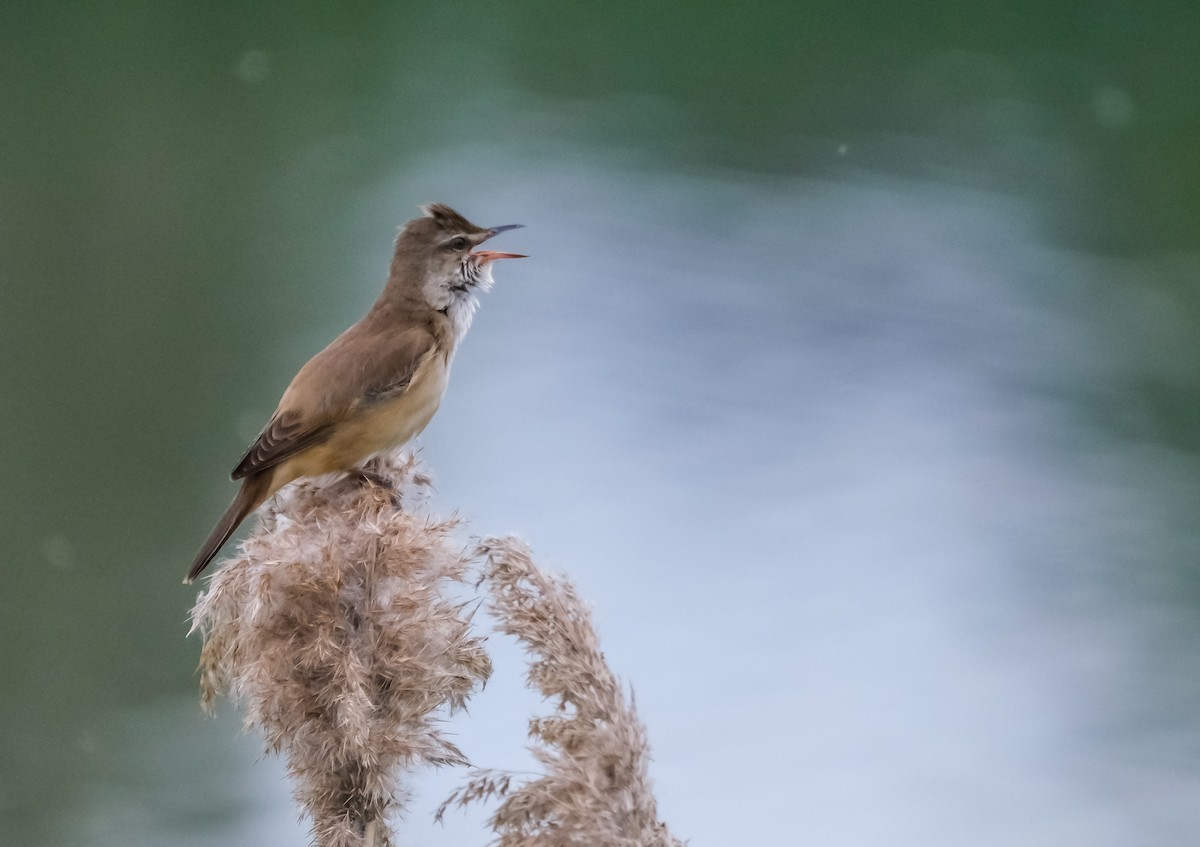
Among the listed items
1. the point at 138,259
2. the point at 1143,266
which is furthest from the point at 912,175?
the point at 138,259

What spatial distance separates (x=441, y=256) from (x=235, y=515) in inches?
36.3

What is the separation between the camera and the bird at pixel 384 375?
2.83 meters

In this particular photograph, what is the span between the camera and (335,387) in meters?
2.98

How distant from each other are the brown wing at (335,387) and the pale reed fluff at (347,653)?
0.84m

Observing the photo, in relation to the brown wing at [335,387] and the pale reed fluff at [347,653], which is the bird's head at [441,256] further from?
the pale reed fluff at [347,653]

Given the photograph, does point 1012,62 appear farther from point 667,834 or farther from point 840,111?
point 667,834

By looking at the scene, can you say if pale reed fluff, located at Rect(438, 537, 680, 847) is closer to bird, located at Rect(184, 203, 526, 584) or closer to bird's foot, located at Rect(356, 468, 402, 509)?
bird's foot, located at Rect(356, 468, 402, 509)

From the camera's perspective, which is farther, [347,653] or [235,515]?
[235,515]

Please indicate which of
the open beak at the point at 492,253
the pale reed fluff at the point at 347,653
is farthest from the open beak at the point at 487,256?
the pale reed fluff at the point at 347,653

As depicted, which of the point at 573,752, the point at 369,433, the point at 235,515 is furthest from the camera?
the point at 369,433

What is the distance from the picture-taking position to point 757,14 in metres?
8.41

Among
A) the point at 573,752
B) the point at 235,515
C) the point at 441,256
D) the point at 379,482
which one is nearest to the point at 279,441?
the point at 235,515

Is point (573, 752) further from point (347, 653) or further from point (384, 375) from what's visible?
point (384, 375)

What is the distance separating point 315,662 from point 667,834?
56cm
